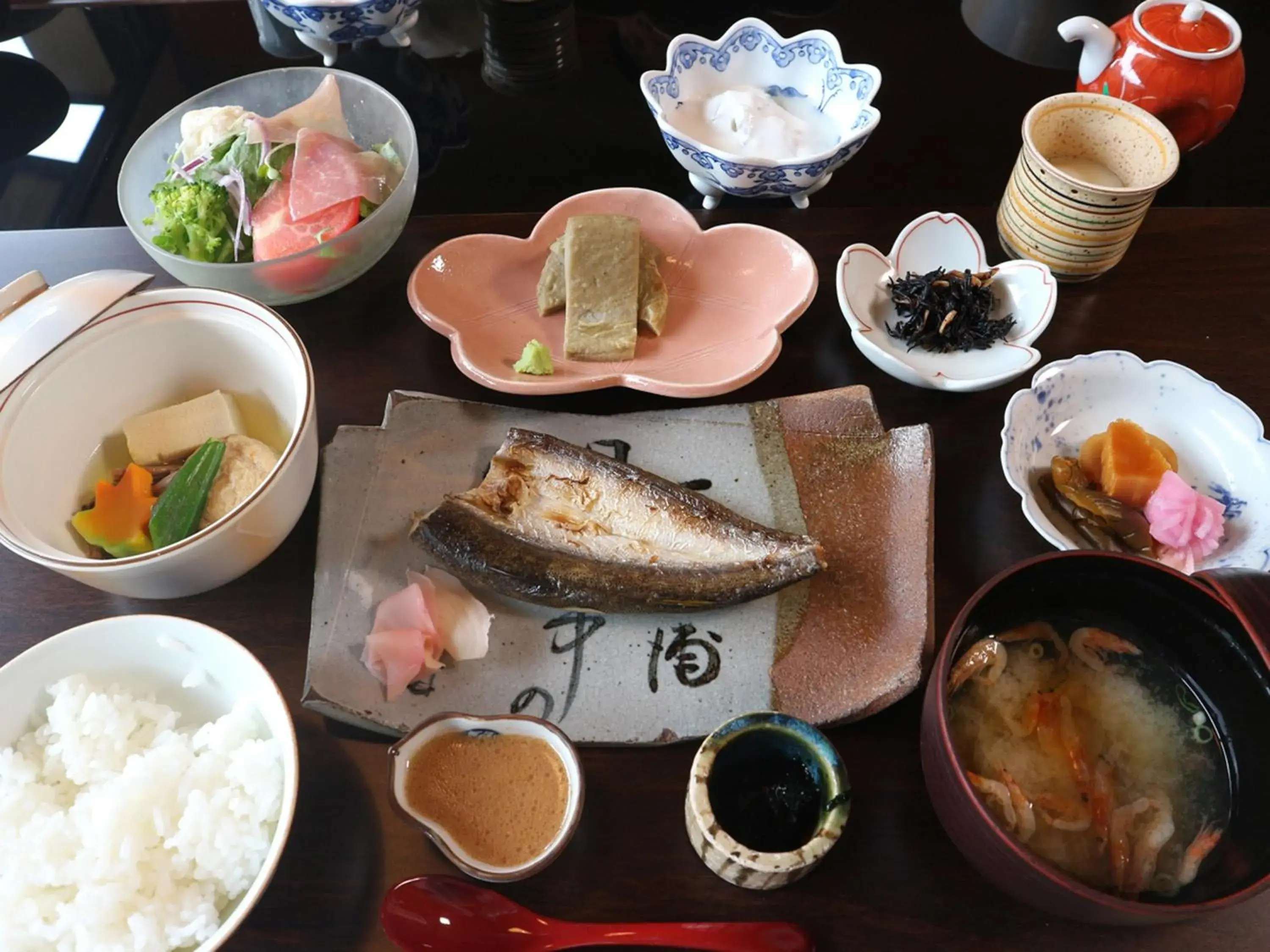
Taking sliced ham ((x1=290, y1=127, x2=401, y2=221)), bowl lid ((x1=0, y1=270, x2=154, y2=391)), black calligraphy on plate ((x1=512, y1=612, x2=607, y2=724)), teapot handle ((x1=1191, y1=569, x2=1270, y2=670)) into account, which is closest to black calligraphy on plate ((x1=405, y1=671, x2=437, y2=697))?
black calligraphy on plate ((x1=512, y1=612, x2=607, y2=724))

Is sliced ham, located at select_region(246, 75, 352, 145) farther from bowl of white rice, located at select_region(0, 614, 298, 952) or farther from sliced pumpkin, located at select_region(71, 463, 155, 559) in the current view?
bowl of white rice, located at select_region(0, 614, 298, 952)

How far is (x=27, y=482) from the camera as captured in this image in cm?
129

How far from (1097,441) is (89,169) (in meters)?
2.23

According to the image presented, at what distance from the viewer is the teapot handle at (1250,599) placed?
91 cm

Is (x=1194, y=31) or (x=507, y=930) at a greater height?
(x=1194, y=31)

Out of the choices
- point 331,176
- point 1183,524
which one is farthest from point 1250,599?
point 331,176

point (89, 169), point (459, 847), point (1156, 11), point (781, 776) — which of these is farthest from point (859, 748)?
point (89, 169)

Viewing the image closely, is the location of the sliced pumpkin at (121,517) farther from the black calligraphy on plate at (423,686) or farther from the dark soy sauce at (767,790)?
the dark soy sauce at (767,790)

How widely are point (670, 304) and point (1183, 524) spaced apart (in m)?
0.99

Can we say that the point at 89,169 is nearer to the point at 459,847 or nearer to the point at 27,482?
the point at 27,482

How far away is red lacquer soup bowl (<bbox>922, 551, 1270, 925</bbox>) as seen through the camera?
902 millimetres

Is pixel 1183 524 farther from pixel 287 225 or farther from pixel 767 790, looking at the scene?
pixel 287 225

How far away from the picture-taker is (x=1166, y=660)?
1092 mm

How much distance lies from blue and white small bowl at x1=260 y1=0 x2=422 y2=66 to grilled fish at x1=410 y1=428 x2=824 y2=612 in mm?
1203
